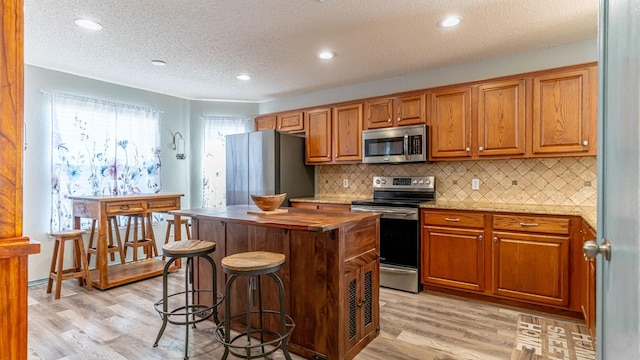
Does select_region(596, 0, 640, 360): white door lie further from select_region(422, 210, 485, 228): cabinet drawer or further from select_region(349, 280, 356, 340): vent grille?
select_region(422, 210, 485, 228): cabinet drawer

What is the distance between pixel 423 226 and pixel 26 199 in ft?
14.1

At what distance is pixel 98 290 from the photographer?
135 inches

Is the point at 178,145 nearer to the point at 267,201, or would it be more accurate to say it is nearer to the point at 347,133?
the point at 347,133

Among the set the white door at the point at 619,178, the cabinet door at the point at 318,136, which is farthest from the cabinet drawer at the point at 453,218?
the white door at the point at 619,178

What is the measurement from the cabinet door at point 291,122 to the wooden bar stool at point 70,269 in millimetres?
2724

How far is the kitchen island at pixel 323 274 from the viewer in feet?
6.59

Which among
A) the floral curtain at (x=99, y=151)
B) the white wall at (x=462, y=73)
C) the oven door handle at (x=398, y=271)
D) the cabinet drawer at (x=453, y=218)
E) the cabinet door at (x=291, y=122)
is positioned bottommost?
the oven door handle at (x=398, y=271)

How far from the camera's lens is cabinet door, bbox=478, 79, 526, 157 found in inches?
120

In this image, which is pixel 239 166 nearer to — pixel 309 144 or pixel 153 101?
pixel 309 144

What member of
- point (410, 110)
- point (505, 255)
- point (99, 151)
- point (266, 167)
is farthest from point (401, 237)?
point (99, 151)

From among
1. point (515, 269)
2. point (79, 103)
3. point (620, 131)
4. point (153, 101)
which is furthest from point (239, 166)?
point (620, 131)

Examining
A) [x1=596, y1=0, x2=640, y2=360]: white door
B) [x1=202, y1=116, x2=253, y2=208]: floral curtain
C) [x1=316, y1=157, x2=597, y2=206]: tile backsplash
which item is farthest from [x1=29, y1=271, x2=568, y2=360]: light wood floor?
[x1=202, y1=116, x2=253, y2=208]: floral curtain

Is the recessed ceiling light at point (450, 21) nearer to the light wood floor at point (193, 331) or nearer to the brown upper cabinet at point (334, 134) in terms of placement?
the brown upper cabinet at point (334, 134)

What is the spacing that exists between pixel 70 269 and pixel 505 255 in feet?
14.9
